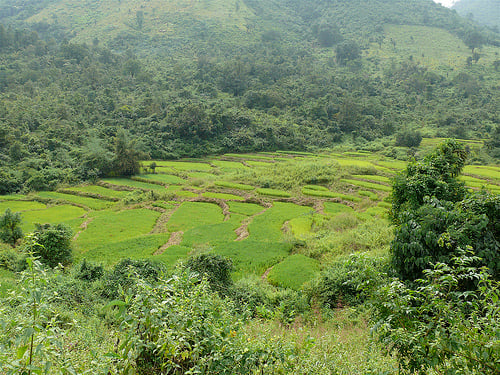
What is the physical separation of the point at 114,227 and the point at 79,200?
11.7 metres

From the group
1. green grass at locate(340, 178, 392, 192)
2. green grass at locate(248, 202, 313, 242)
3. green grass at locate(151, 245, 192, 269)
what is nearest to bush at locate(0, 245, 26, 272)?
green grass at locate(151, 245, 192, 269)

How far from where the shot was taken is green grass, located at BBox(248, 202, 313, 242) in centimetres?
2425

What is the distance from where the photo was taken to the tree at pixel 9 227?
70.2 feet

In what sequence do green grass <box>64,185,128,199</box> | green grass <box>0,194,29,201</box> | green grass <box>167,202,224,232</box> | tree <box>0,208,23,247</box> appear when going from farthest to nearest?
green grass <box>64,185,128,199</box> → green grass <box>0,194,29,201</box> → green grass <box>167,202,224,232</box> → tree <box>0,208,23,247</box>

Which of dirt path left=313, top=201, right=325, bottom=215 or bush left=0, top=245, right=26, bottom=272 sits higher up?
dirt path left=313, top=201, right=325, bottom=215

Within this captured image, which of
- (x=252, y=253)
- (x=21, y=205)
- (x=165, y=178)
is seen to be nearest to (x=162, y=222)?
(x=252, y=253)

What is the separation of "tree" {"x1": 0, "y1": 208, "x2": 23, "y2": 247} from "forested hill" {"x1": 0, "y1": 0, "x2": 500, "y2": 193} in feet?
64.2

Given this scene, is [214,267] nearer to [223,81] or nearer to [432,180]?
[432,180]

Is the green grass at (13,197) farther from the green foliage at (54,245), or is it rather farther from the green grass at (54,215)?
the green foliage at (54,245)

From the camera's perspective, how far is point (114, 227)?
2702 cm

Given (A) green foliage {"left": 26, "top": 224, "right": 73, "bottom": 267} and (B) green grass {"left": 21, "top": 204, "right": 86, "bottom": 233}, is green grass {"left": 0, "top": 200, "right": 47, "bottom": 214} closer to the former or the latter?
(B) green grass {"left": 21, "top": 204, "right": 86, "bottom": 233}

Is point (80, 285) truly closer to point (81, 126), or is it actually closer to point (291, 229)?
point (291, 229)

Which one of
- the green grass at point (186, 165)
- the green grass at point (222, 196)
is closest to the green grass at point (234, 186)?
the green grass at point (222, 196)

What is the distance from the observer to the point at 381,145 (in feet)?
216
